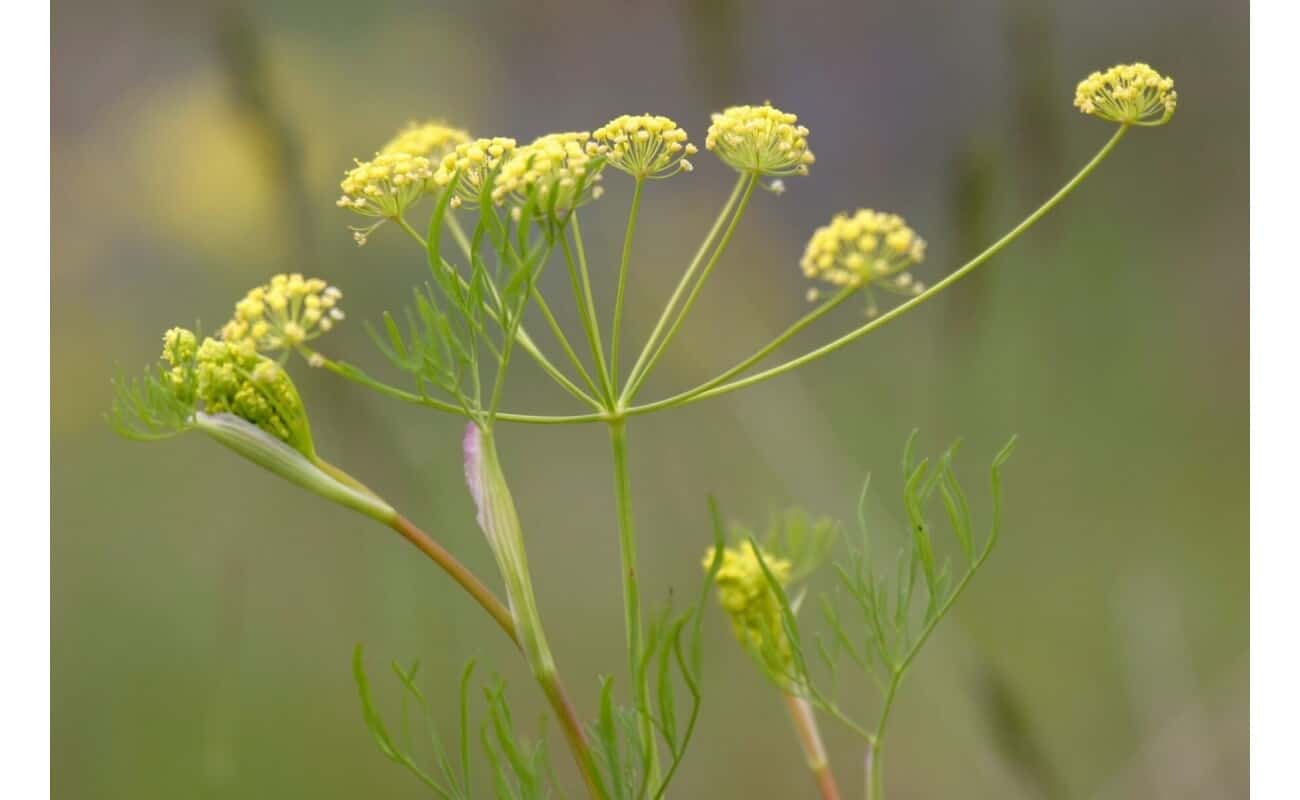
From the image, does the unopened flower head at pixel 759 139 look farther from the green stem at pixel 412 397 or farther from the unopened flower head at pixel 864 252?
the green stem at pixel 412 397

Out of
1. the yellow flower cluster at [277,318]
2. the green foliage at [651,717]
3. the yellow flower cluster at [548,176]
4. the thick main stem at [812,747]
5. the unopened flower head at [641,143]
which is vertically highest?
the unopened flower head at [641,143]

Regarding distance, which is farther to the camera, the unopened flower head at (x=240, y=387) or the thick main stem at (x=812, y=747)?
the thick main stem at (x=812, y=747)

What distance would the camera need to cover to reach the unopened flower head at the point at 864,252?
531 mm

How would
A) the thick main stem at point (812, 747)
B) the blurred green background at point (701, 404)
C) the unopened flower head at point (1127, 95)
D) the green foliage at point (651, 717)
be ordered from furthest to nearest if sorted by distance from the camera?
the blurred green background at point (701, 404)
the thick main stem at point (812, 747)
the unopened flower head at point (1127, 95)
the green foliage at point (651, 717)

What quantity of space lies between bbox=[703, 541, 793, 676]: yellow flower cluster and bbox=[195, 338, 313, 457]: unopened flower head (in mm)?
282

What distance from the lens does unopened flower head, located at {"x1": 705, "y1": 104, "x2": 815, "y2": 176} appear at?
1.86 ft

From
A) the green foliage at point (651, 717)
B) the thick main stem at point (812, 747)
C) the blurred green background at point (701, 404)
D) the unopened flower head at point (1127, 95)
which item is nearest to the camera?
the green foliage at point (651, 717)

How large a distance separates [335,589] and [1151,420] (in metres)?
0.73

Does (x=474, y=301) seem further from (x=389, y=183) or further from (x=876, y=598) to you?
(x=876, y=598)

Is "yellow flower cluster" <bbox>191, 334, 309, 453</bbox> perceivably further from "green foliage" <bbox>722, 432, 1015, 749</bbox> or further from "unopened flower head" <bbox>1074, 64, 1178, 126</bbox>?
"unopened flower head" <bbox>1074, 64, 1178, 126</bbox>

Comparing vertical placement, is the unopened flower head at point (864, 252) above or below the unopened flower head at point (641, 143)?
below

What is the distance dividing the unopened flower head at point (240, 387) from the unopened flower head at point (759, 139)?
0.83 feet

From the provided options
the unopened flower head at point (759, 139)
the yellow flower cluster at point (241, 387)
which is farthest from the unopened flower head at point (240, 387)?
the unopened flower head at point (759, 139)

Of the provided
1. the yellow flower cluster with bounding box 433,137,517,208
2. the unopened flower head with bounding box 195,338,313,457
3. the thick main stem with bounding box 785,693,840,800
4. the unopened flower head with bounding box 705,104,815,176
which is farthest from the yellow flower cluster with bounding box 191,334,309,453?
the thick main stem with bounding box 785,693,840,800
